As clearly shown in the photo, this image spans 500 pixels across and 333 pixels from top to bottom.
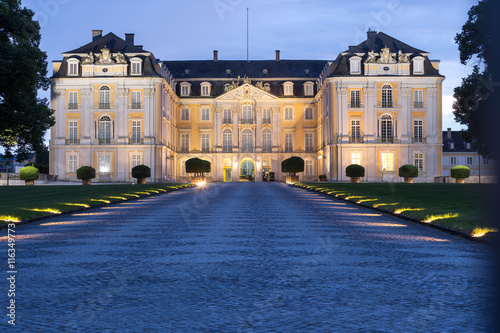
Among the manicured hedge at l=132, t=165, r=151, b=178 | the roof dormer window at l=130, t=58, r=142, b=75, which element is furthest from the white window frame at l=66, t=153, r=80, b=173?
the manicured hedge at l=132, t=165, r=151, b=178

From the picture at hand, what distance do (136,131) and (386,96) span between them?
3140 centimetres

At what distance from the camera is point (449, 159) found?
10625cm

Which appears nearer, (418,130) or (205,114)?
(418,130)

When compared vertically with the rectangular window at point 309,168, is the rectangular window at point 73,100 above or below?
above

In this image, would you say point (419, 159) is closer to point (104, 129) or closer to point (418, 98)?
point (418, 98)

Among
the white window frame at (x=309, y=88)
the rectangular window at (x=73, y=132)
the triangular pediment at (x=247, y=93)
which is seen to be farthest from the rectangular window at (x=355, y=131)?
the rectangular window at (x=73, y=132)

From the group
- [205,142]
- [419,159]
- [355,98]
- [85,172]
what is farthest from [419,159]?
[85,172]

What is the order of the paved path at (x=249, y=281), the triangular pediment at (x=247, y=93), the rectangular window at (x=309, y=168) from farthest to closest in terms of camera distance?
the rectangular window at (x=309, y=168)
the triangular pediment at (x=247, y=93)
the paved path at (x=249, y=281)

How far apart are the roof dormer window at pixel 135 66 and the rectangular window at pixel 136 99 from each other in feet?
8.14

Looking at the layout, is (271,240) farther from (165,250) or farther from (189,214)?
(189,214)

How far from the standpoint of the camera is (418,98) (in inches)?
2960

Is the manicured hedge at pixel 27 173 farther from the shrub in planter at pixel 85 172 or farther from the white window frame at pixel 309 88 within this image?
the white window frame at pixel 309 88

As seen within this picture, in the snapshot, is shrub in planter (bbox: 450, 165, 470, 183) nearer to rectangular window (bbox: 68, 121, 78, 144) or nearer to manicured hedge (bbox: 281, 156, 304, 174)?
manicured hedge (bbox: 281, 156, 304, 174)

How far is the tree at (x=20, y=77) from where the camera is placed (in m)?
35.6
